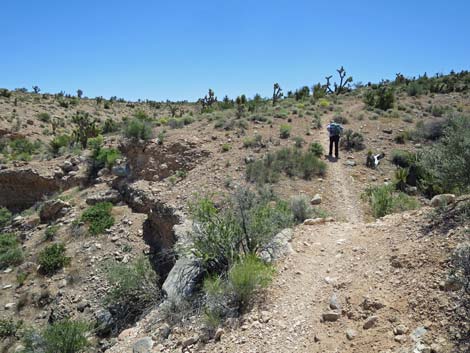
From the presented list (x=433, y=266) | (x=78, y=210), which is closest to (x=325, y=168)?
(x=433, y=266)

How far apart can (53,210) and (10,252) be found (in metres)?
2.46

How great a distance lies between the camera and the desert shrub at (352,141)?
14.9 m

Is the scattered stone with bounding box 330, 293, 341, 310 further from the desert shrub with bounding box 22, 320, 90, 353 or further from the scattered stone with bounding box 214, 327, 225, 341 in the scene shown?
the desert shrub with bounding box 22, 320, 90, 353

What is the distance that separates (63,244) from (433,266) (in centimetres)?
1098

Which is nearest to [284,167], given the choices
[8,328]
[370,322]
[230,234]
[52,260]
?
[230,234]

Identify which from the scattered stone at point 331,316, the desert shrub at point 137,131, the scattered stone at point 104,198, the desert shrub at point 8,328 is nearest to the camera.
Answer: the scattered stone at point 331,316

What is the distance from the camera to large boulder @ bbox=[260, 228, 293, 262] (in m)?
6.24

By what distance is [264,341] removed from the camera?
14.4ft

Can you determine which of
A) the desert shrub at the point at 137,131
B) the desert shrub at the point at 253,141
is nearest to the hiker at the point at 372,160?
the desert shrub at the point at 253,141

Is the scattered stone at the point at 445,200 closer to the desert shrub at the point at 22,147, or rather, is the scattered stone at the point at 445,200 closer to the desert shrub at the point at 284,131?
the desert shrub at the point at 284,131

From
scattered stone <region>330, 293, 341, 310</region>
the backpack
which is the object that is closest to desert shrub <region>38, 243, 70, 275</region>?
scattered stone <region>330, 293, 341, 310</region>

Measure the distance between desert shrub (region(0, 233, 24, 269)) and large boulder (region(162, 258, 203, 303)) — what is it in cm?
749

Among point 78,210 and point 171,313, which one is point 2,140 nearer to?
point 78,210

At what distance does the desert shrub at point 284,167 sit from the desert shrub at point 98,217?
5051 mm
